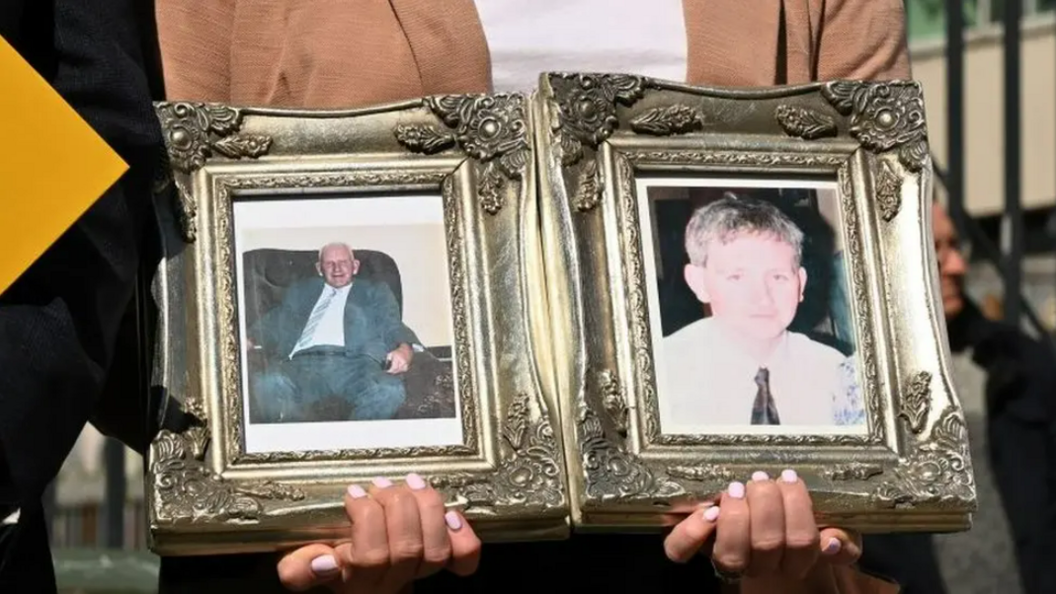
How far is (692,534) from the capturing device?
126 inches

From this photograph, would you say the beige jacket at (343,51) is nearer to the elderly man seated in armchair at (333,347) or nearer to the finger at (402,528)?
the elderly man seated in armchair at (333,347)

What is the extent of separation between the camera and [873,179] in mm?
3457

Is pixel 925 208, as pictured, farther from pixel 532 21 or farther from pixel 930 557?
pixel 930 557

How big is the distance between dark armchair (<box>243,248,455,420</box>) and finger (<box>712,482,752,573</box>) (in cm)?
35

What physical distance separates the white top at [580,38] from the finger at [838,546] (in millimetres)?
651

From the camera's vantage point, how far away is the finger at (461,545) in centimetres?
314

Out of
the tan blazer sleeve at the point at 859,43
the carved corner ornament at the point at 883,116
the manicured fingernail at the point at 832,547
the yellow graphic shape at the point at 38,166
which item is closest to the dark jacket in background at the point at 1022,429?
the tan blazer sleeve at the point at 859,43

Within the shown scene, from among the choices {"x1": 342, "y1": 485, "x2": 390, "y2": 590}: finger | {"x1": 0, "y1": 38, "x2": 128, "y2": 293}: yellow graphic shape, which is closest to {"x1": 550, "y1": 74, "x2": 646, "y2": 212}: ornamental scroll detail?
{"x1": 342, "y1": 485, "x2": 390, "y2": 590}: finger

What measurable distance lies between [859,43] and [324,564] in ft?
3.47

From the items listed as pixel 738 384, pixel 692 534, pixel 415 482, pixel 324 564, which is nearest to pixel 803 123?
pixel 738 384

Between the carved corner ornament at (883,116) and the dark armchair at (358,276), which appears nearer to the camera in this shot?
the dark armchair at (358,276)

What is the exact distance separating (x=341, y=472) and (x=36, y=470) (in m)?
0.37

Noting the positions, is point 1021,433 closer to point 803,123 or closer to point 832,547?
point 803,123

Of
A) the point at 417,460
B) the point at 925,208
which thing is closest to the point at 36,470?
the point at 417,460
